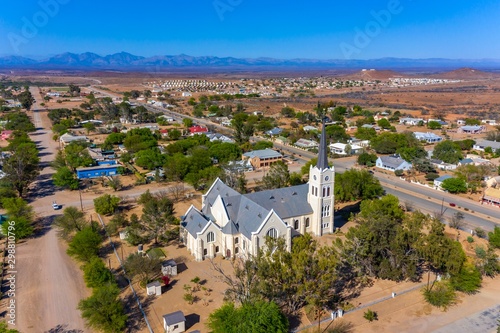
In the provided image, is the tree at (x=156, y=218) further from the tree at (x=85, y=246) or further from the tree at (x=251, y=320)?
the tree at (x=251, y=320)

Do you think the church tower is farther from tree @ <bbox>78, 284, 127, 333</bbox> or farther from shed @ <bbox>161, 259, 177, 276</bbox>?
tree @ <bbox>78, 284, 127, 333</bbox>

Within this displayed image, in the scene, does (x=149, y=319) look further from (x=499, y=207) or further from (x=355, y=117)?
(x=355, y=117)

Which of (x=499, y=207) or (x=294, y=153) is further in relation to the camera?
(x=294, y=153)

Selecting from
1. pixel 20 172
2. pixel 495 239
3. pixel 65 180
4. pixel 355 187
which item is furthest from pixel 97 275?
pixel 495 239

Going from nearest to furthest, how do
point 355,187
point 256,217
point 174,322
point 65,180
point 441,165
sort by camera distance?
point 174,322 → point 256,217 → point 355,187 → point 65,180 → point 441,165

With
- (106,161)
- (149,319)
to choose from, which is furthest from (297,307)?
(106,161)

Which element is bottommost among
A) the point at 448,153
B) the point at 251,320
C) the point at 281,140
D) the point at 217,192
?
the point at 281,140

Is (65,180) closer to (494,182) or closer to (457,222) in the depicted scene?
(457,222)
